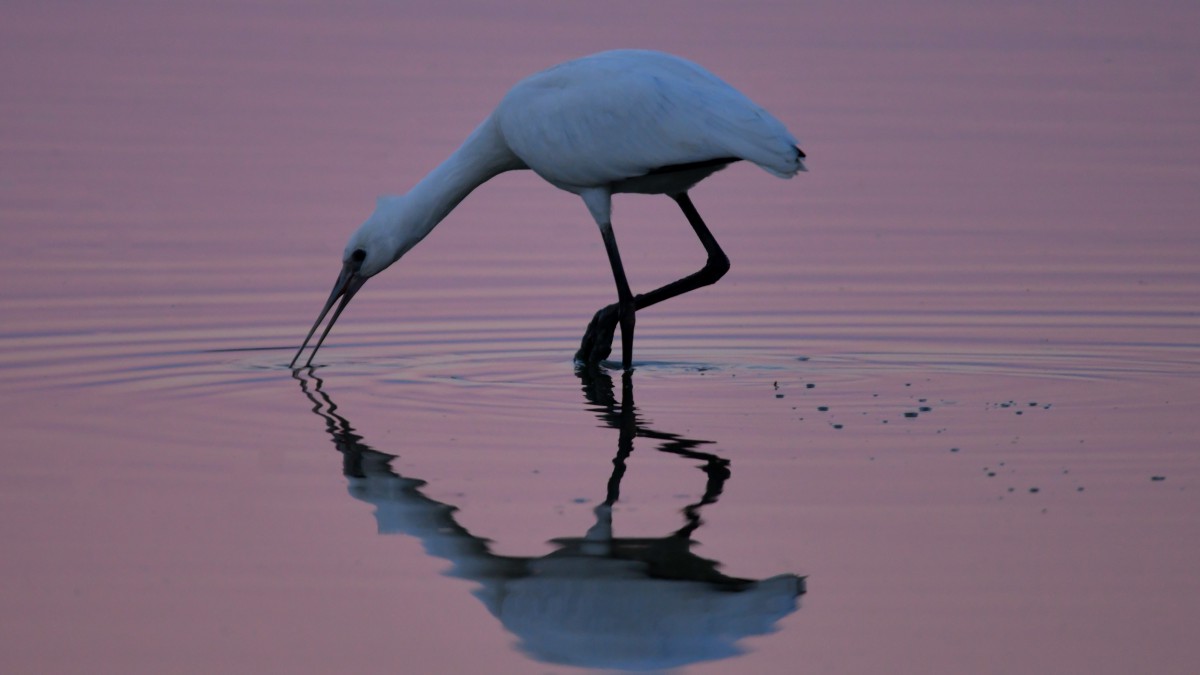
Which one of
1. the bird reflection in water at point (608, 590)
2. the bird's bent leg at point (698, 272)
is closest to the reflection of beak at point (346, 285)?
the bird's bent leg at point (698, 272)

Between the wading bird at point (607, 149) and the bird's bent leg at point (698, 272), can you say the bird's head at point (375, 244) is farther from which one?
the bird's bent leg at point (698, 272)

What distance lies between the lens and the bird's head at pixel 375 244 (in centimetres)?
Result: 1088

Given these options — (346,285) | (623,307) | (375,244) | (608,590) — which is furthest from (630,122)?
(608,590)

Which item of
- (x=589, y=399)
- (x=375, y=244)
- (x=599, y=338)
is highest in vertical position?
(x=375, y=244)

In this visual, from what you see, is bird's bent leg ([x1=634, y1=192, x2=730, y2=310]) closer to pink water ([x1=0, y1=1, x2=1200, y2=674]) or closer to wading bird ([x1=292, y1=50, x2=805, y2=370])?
wading bird ([x1=292, y1=50, x2=805, y2=370])

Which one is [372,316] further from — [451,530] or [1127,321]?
[451,530]

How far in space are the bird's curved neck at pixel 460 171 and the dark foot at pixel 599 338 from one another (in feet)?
2.95

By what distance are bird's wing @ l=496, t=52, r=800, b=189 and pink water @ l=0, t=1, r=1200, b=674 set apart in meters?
0.97

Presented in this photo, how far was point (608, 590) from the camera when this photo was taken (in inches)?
253

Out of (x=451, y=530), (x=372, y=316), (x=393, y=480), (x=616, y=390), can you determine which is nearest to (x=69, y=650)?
(x=451, y=530)

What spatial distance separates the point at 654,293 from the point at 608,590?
4933mm

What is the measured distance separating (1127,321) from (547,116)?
3196 mm

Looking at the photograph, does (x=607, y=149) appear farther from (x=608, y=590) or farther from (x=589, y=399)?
(x=608, y=590)

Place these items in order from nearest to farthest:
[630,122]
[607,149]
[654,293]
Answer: [630,122] < [607,149] < [654,293]
